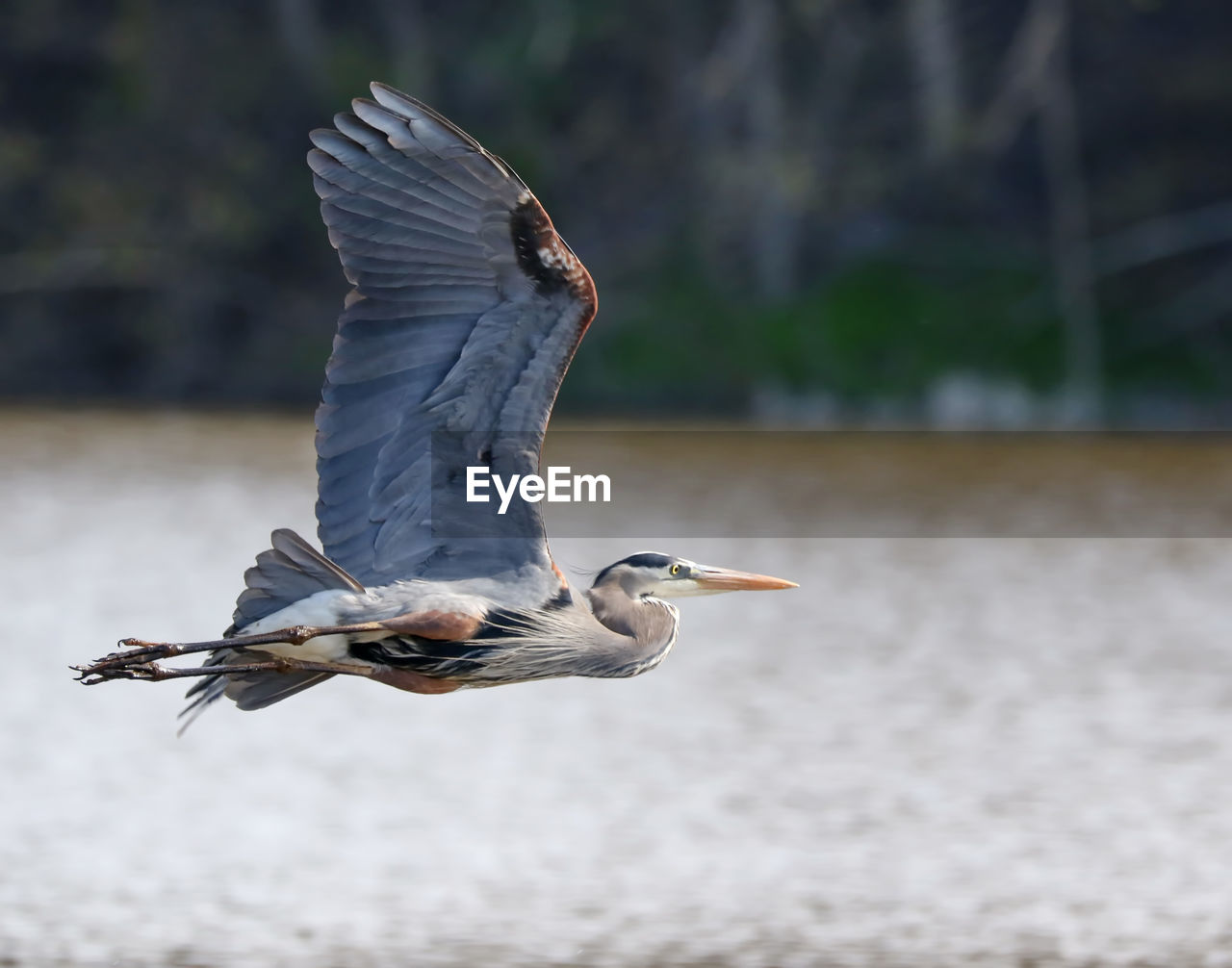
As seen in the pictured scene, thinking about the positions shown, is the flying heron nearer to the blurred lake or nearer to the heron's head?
the heron's head

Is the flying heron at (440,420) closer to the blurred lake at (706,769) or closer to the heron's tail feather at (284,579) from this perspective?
the heron's tail feather at (284,579)

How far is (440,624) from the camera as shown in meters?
5.82

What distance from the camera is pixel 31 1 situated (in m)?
32.4

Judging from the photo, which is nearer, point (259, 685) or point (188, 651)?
point (188, 651)

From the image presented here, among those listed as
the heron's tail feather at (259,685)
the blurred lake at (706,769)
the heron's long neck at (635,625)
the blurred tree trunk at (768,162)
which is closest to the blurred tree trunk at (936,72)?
the blurred tree trunk at (768,162)

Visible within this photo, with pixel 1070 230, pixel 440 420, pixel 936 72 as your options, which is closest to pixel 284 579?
pixel 440 420

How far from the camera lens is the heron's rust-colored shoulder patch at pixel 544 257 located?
5816 millimetres

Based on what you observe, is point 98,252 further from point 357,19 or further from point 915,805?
point 915,805

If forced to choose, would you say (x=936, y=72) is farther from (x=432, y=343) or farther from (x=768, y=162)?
(x=432, y=343)

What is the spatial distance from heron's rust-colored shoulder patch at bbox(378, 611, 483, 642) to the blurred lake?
11.7ft

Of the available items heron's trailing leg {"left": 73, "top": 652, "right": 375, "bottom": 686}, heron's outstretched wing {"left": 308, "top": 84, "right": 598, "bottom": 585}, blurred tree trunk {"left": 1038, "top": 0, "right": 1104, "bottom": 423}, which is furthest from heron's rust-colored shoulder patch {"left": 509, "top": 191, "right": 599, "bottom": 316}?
blurred tree trunk {"left": 1038, "top": 0, "right": 1104, "bottom": 423}

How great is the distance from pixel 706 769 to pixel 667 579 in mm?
6591

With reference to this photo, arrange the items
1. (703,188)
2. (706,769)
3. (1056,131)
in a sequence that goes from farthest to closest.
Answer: (703,188) → (1056,131) → (706,769)

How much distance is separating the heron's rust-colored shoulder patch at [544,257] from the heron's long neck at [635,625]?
0.86m
